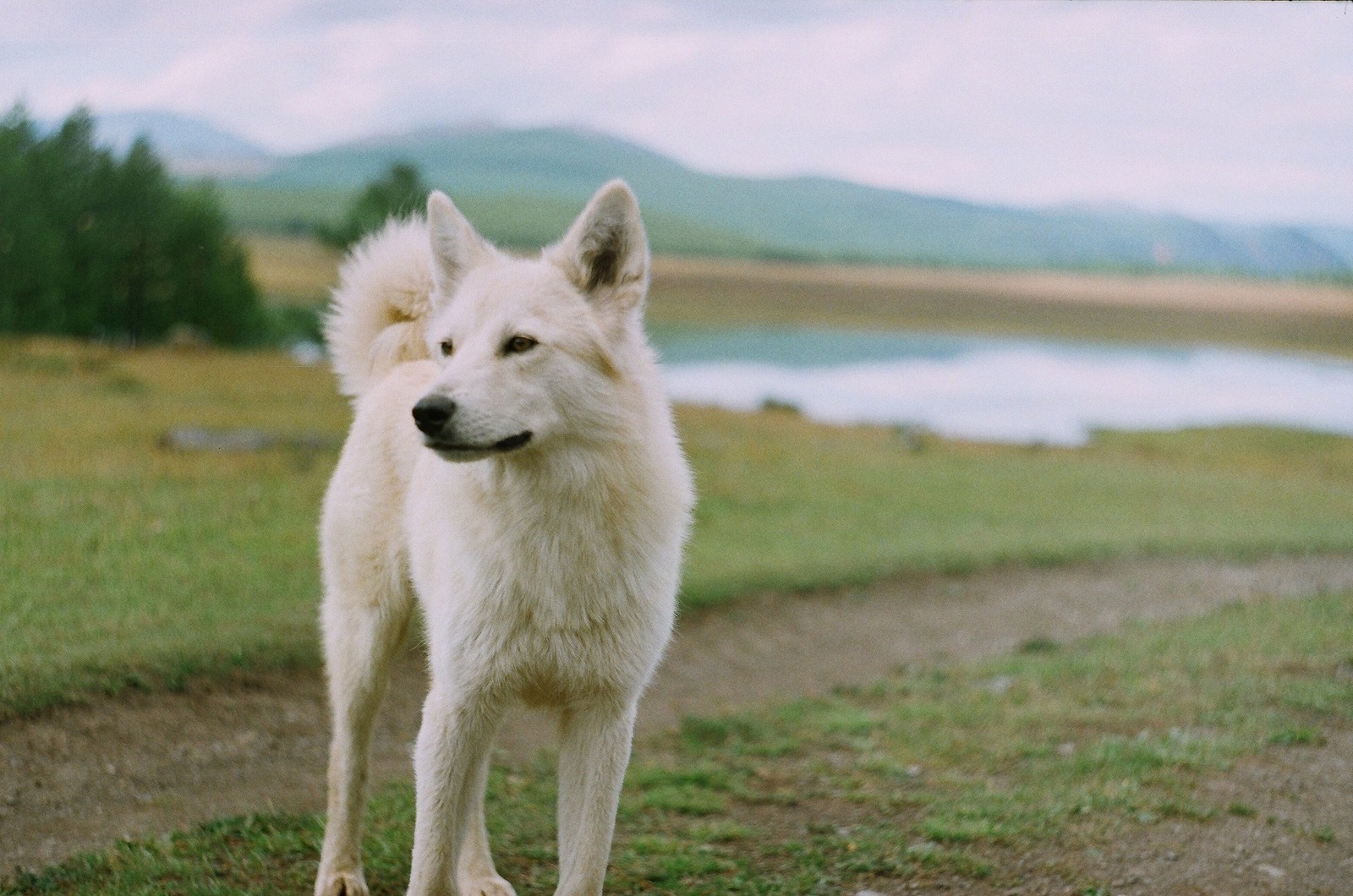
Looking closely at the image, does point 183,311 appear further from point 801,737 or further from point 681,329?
point 681,329

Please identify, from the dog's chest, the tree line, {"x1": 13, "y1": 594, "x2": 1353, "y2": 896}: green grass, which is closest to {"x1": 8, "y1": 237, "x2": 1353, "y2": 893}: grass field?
{"x1": 13, "y1": 594, "x2": 1353, "y2": 896}: green grass

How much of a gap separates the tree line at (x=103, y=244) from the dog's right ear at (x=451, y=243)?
12494 millimetres

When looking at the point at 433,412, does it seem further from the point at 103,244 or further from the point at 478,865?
the point at 103,244

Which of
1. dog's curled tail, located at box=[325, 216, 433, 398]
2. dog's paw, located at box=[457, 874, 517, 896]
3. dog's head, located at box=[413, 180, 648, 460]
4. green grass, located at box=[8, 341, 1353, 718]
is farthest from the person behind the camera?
green grass, located at box=[8, 341, 1353, 718]

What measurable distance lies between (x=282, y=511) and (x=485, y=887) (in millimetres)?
7461

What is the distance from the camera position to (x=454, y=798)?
421 centimetres

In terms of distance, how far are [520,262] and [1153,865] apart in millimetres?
4268

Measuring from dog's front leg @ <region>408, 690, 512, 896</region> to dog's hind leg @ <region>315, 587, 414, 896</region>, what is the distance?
89 centimetres

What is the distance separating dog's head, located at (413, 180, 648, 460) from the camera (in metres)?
3.68

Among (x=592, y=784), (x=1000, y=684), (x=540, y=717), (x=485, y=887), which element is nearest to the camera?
(x=592, y=784)

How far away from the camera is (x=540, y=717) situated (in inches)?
308

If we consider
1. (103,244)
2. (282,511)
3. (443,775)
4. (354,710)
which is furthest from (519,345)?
(103,244)

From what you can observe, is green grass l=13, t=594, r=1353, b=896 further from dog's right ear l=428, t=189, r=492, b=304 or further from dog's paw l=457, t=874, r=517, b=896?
dog's right ear l=428, t=189, r=492, b=304

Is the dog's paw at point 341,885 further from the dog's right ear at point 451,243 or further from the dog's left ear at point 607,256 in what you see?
the dog's left ear at point 607,256
